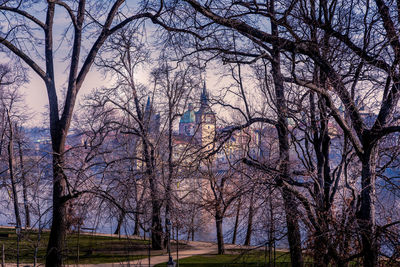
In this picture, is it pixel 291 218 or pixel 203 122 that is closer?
pixel 291 218

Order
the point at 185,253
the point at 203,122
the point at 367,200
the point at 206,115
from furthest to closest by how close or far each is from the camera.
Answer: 1. the point at 185,253
2. the point at 206,115
3. the point at 203,122
4. the point at 367,200

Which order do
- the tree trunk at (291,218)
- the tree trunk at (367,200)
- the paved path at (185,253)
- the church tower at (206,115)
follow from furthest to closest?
1. the paved path at (185,253)
2. the church tower at (206,115)
3. the tree trunk at (291,218)
4. the tree trunk at (367,200)

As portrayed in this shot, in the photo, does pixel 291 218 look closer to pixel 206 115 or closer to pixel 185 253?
pixel 206 115

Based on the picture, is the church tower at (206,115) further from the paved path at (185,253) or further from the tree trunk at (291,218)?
the paved path at (185,253)

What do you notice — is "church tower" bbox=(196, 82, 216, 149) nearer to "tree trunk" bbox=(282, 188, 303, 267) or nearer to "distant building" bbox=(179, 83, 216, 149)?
"distant building" bbox=(179, 83, 216, 149)

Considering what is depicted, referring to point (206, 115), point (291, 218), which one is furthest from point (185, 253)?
point (291, 218)

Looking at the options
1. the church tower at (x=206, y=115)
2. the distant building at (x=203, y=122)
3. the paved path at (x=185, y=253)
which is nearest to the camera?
the church tower at (x=206, y=115)

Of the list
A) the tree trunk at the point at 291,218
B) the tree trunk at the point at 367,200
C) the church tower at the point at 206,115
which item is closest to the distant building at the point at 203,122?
the church tower at the point at 206,115

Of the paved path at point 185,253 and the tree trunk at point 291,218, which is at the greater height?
the tree trunk at point 291,218

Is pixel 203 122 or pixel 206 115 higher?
pixel 206 115

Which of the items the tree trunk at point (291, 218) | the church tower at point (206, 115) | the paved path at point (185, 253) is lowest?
the paved path at point (185, 253)

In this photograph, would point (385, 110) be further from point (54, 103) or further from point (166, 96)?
point (166, 96)

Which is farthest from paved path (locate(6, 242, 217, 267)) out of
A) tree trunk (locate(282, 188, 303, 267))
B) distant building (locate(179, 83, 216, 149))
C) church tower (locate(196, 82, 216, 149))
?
tree trunk (locate(282, 188, 303, 267))

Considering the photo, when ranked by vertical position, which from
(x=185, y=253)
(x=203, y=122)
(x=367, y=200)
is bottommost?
(x=185, y=253)
